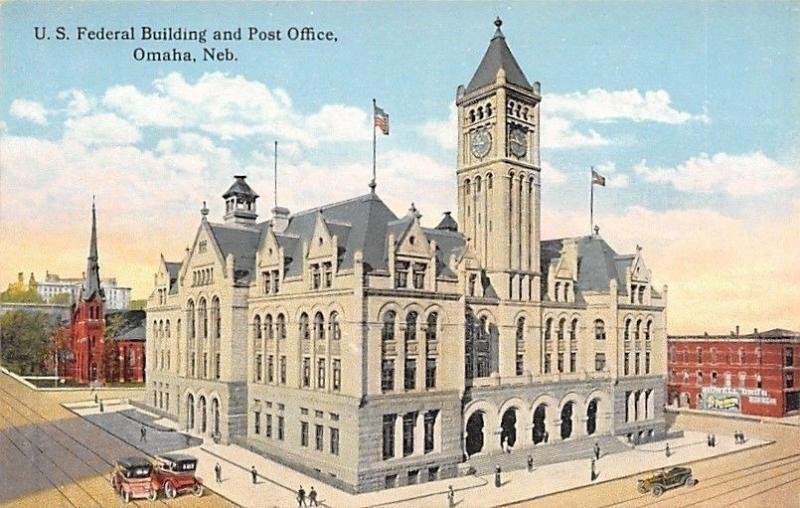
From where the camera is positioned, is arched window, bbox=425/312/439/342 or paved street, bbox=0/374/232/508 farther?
arched window, bbox=425/312/439/342

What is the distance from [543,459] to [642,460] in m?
5.18

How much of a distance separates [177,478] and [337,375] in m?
7.39

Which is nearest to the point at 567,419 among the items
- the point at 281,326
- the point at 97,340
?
the point at 281,326

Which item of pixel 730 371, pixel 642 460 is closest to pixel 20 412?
pixel 642 460

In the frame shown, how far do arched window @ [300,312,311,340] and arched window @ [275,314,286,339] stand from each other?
1.63 m

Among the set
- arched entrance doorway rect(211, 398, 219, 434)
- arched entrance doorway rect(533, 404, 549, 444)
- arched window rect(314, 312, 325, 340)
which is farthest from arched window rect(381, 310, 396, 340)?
arched entrance doorway rect(211, 398, 219, 434)

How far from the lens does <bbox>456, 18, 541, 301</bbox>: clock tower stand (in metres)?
35.7

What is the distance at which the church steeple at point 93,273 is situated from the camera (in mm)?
28219

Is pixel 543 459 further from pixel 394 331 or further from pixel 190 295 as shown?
pixel 190 295

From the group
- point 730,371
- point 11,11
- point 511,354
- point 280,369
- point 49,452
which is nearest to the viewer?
point 11,11

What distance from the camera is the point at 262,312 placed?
116ft

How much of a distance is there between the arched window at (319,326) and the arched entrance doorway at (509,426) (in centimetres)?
1048

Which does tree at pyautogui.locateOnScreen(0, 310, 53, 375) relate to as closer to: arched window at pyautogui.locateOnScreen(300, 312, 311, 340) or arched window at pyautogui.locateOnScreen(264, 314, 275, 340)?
arched window at pyautogui.locateOnScreen(264, 314, 275, 340)

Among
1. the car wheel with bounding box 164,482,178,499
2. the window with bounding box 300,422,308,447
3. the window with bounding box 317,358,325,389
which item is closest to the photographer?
the car wheel with bounding box 164,482,178,499
